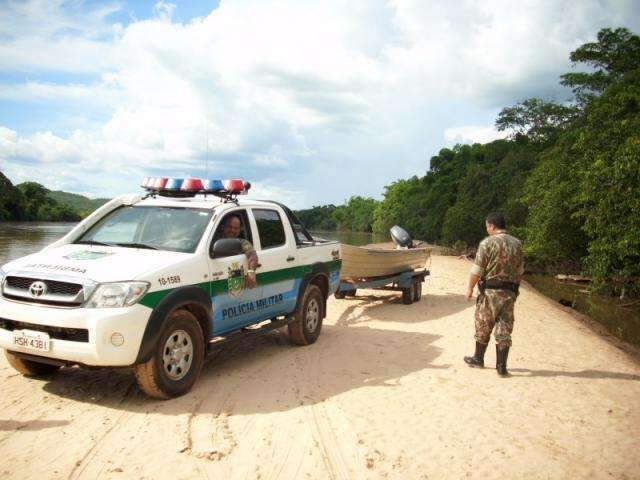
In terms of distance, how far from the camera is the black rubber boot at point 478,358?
7.45 metres

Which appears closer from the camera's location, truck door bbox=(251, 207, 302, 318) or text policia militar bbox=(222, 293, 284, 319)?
text policia militar bbox=(222, 293, 284, 319)

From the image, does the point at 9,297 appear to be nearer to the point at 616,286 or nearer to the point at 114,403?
the point at 114,403

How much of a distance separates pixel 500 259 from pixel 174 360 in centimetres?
419

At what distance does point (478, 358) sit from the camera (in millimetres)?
7570

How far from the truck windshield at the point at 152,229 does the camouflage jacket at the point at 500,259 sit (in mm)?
3525

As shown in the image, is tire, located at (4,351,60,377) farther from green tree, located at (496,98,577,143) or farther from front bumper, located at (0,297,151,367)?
green tree, located at (496,98,577,143)

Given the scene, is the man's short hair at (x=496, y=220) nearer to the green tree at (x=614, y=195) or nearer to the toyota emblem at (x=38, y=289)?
the toyota emblem at (x=38, y=289)

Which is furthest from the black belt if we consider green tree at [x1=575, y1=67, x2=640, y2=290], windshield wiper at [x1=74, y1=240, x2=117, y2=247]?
green tree at [x1=575, y1=67, x2=640, y2=290]

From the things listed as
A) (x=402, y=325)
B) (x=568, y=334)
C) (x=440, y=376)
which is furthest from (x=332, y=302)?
(x=440, y=376)

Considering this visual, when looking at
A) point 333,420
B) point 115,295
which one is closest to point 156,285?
point 115,295

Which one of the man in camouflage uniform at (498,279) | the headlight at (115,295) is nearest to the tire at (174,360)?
the headlight at (115,295)

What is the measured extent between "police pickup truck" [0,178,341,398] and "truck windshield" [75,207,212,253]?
14 millimetres

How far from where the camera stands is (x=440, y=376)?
7152 mm

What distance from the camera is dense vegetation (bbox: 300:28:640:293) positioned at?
15.9 meters
